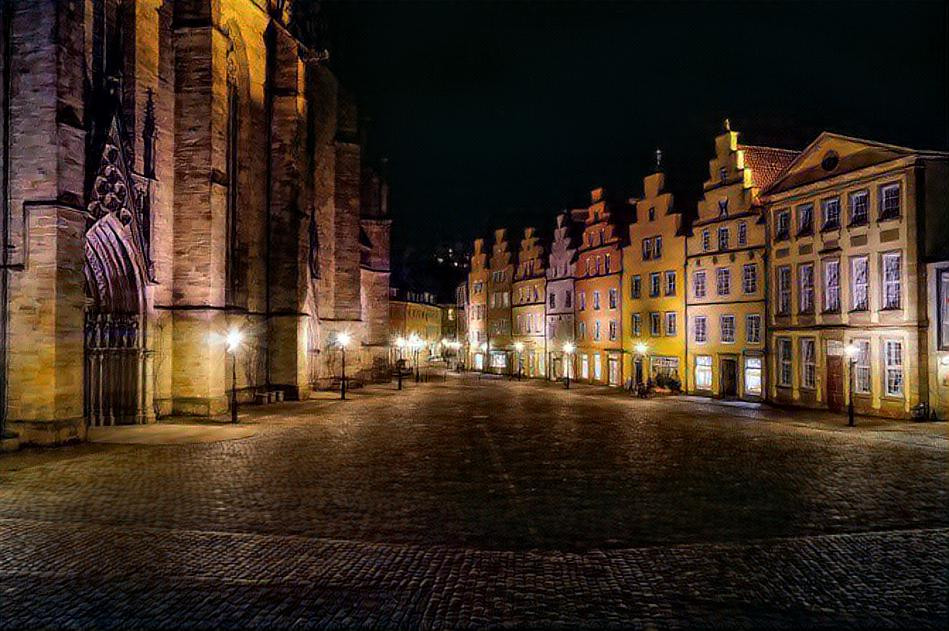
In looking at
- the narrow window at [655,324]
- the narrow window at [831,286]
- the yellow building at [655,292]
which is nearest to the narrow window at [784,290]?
the narrow window at [831,286]

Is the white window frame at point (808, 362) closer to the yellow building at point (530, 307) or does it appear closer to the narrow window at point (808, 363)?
the narrow window at point (808, 363)

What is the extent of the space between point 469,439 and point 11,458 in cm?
1167

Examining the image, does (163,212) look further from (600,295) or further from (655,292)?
(600,295)

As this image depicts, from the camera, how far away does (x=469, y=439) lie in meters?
21.1

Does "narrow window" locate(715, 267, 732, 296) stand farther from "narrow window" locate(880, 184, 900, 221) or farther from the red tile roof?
"narrow window" locate(880, 184, 900, 221)

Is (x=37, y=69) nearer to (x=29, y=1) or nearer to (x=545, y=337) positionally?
(x=29, y=1)

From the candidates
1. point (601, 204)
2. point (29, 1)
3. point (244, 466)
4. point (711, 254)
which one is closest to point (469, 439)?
point (244, 466)

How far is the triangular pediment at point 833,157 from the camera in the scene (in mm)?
28125

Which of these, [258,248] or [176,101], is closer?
[176,101]

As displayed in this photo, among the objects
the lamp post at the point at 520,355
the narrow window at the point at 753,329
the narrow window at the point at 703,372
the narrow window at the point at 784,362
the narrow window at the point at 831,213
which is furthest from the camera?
the lamp post at the point at 520,355

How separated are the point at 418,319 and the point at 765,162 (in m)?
62.9

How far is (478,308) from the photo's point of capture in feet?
232

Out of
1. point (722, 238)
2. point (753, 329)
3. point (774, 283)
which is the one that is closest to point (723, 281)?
point (722, 238)

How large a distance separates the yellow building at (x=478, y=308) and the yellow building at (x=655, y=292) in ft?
81.1
